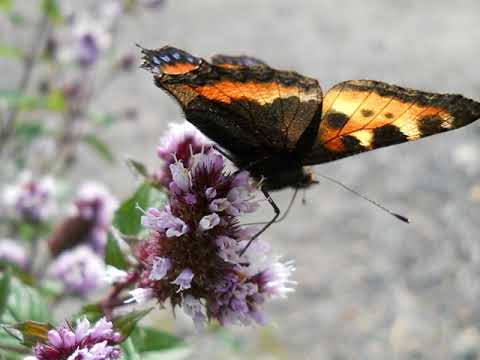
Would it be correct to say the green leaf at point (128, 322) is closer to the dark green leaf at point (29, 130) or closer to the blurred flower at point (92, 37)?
the dark green leaf at point (29, 130)

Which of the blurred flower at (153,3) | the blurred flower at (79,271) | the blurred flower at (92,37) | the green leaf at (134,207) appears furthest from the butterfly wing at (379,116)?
the blurred flower at (92,37)

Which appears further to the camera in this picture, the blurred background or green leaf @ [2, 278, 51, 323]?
the blurred background

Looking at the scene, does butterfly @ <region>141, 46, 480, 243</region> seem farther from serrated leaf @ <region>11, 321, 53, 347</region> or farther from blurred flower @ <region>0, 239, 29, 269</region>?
blurred flower @ <region>0, 239, 29, 269</region>

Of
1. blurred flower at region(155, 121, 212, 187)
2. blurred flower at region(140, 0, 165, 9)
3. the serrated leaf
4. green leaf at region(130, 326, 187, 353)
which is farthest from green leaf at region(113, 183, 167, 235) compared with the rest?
blurred flower at region(140, 0, 165, 9)

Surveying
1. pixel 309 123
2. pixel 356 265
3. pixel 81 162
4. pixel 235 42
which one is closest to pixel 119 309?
pixel 309 123

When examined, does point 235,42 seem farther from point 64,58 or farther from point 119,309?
point 119,309

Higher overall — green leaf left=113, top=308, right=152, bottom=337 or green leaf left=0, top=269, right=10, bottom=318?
green leaf left=0, top=269, right=10, bottom=318

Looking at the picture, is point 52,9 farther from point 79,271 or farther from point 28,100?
point 79,271
